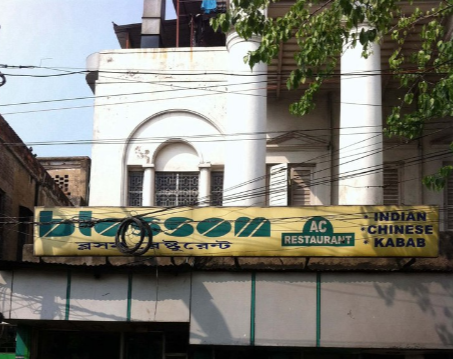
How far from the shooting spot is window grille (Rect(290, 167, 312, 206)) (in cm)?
1848

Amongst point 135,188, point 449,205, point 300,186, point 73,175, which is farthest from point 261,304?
point 73,175

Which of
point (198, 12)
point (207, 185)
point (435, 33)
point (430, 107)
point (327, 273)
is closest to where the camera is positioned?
point (430, 107)

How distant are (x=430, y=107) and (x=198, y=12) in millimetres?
12324

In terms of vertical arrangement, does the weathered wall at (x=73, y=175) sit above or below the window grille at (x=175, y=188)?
above

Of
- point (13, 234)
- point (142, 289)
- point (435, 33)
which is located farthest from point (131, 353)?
point (435, 33)

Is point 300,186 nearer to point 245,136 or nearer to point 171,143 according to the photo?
point 245,136

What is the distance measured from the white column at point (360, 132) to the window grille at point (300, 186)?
7.50ft

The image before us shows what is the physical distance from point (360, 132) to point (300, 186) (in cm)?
316

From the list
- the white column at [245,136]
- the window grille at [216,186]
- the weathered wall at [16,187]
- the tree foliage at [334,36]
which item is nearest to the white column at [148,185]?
the window grille at [216,186]

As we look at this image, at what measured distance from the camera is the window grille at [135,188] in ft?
62.1

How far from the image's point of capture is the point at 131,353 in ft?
52.7

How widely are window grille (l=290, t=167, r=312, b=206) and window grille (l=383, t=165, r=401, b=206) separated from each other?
6.52 ft

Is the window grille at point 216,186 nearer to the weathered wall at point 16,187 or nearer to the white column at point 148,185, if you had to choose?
the white column at point 148,185

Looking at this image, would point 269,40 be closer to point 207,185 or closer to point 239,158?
point 239,158
